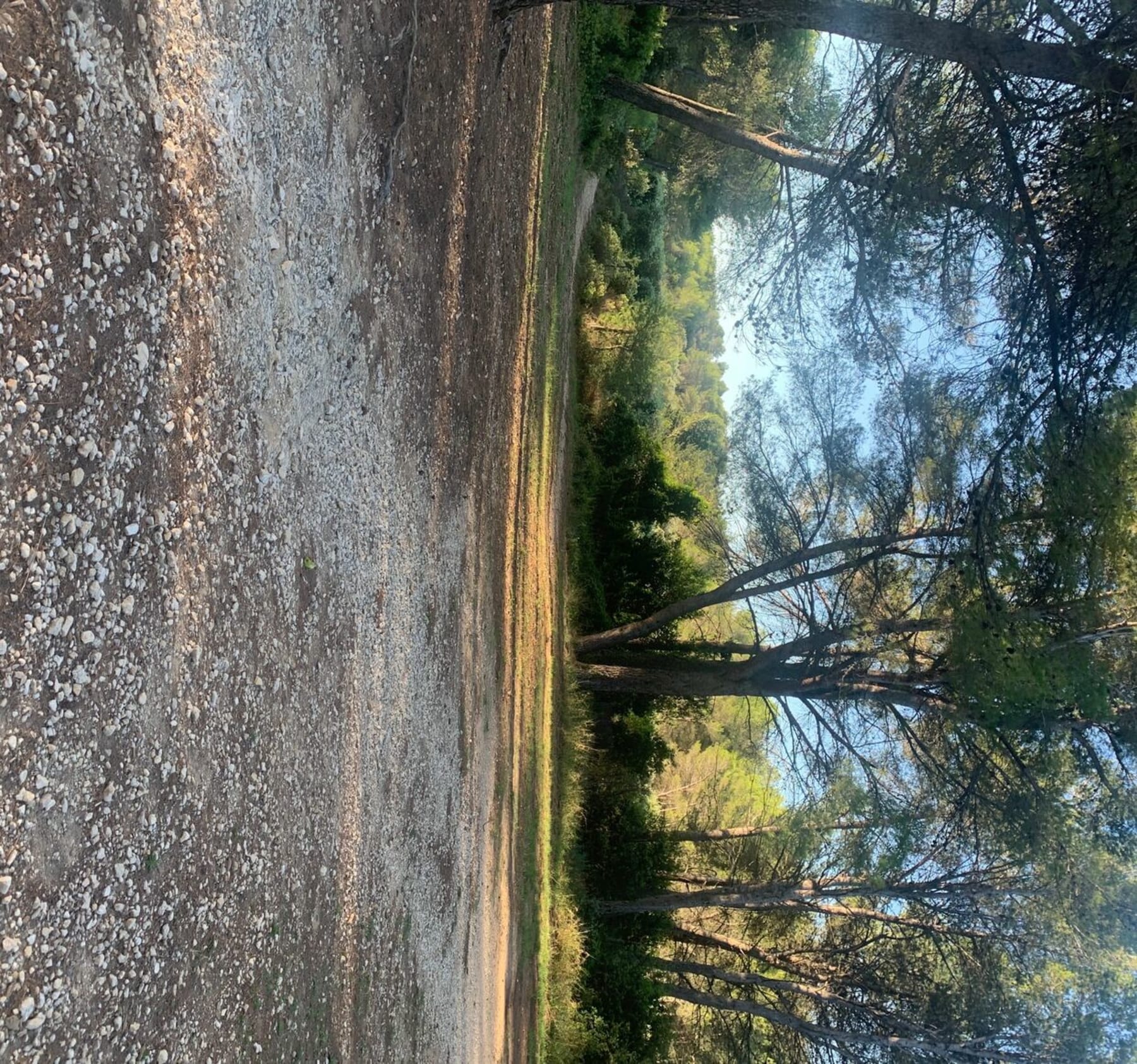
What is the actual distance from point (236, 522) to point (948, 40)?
18.5ft

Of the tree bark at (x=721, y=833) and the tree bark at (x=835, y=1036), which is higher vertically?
the tree bark at (x=721, y=833)

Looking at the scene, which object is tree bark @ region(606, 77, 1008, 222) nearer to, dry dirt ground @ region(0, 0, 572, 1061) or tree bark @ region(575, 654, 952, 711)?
dry dirt ground @ region(0, 0, 572, 1061)

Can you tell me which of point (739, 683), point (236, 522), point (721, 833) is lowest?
point (721, 833)

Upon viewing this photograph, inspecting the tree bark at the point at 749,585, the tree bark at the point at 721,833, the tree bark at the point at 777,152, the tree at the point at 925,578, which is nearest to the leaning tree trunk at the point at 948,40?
the tree bark at the point at 777,152

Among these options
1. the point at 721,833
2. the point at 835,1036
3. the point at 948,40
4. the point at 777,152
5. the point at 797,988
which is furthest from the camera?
the point at 721,833

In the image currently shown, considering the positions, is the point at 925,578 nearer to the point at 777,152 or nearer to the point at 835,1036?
the point at 777,152

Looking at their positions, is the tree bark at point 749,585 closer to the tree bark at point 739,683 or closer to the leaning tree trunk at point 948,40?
the tree bark at point 739,683

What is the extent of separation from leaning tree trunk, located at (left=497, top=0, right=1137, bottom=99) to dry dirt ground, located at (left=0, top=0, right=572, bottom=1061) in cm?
270

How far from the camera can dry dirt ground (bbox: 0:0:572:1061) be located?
3.23m

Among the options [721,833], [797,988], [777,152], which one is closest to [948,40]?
[777,152]

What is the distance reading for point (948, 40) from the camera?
5949 mm

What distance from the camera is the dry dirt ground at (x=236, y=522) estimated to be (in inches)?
127

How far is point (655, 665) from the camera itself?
15766 millimetres

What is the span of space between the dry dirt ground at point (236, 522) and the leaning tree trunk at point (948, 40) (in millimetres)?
2698
